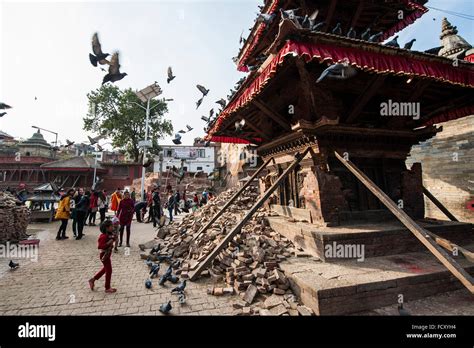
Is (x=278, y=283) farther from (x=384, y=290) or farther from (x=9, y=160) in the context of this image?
(x=9, y=160)

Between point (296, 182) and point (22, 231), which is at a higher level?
point (296, 182)

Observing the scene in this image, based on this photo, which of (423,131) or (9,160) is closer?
(423,131)

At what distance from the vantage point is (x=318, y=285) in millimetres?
3107

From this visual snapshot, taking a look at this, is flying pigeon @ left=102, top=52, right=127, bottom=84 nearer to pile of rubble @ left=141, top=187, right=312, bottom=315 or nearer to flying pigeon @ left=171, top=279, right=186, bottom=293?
pile of rubble @ left=141, top=187, right=312, bottom=315

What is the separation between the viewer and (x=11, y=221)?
326 inches

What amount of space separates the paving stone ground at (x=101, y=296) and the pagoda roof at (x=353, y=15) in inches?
287

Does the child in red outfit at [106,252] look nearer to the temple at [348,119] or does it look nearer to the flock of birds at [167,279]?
the flock of birds at [167,279]

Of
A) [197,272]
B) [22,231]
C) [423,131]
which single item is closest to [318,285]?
[197,272]

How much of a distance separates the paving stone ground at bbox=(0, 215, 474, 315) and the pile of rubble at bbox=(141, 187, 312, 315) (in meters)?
0.29

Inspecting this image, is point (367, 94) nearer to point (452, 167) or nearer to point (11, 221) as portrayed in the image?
point (452, 167)

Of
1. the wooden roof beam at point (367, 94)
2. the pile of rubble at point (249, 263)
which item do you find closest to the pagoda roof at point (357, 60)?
the wooden roof beam at point (367, 94)

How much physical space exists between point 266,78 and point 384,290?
13.1ft
